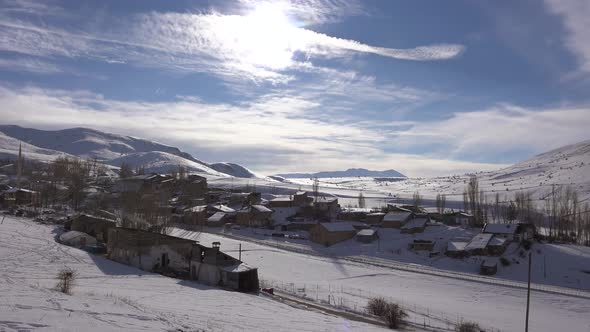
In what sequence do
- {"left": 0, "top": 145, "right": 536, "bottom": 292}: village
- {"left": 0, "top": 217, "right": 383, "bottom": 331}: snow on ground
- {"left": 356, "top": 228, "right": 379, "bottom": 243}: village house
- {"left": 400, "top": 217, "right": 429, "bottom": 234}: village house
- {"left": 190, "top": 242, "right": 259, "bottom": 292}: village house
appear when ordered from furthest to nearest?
{"left": 400, "top": 217, "right": 429, "bottom": 234}: village house < {"left": 356, "top": 228, "right": 379, "bottom": 243}: village house < {"left": 0, "top": 145, "right": 536, "bottom": 292}: village < {"left": 190, "top": 242, "right": 259, "bottom": 292}: village house < {"left": 0, "top": 217, "right": 383, "bottom": 331}: snow on ground

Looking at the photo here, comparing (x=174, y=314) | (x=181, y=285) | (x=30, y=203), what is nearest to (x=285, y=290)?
(x=181, y=285)

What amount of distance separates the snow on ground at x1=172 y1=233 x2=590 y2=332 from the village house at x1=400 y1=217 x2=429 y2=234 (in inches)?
711

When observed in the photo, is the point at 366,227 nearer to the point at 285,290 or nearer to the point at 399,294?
the point at 399,294

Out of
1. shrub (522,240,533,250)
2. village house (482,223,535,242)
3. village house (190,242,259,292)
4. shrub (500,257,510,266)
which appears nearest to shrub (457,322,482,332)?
village house (190,242,259,292)

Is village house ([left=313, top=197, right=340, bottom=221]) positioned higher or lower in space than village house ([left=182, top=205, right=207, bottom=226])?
higher

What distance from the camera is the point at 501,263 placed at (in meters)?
46.7

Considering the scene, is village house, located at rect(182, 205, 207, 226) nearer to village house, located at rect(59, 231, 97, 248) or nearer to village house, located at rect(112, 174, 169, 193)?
village house, located at rect(112, 174, 169, 193)

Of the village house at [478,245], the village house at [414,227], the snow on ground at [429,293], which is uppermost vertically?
the village house at [414,227]

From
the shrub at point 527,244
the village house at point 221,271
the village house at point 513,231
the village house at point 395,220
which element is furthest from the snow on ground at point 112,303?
the village house at point 395,220

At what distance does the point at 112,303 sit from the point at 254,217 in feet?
182

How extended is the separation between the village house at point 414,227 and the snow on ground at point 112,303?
4100 centimetres

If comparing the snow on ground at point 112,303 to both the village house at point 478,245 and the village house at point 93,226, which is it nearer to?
the village house at point 93,226

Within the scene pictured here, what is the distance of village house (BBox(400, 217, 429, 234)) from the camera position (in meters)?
60.3

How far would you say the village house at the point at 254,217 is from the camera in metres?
70.0
